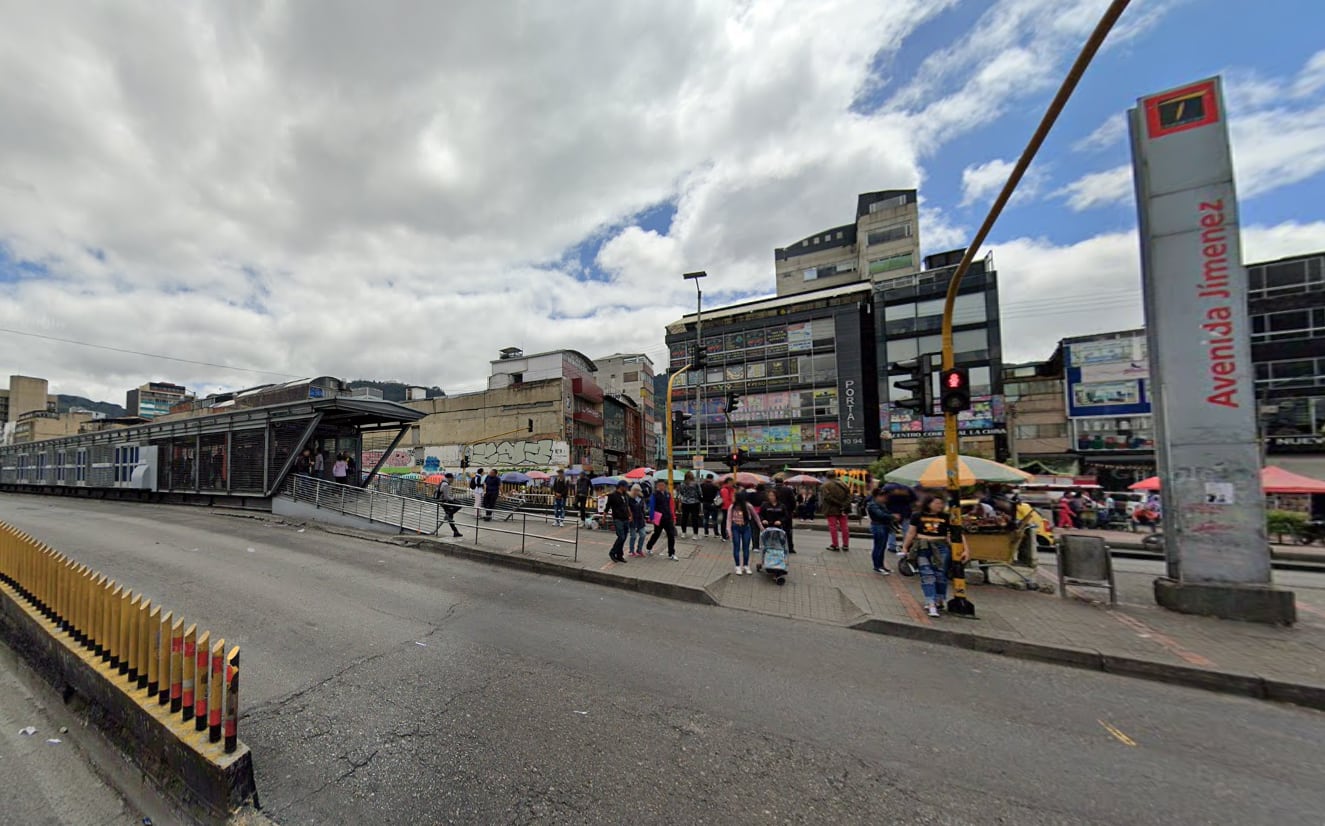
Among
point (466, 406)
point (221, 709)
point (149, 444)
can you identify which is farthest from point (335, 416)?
point (466, 406)

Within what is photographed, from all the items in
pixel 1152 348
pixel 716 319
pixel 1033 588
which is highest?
pixel 716 319

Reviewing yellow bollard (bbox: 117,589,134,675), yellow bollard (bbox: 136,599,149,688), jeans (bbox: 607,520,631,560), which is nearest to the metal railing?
jeans (bbox: 607,520,631,560)

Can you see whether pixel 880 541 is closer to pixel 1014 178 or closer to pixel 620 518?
pixel 620 518

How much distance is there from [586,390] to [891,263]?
111ft

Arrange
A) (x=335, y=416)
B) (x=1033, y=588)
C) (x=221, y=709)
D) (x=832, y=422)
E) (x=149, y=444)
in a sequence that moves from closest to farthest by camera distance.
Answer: (x=221, y=709), (x=1033, y=588), (x=335, y=416), (x=149, y=444), (x=832, y=422)

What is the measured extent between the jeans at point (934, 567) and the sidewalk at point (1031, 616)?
0.35 m

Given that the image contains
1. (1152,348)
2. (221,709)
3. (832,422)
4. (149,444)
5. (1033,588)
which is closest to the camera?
(221,709)

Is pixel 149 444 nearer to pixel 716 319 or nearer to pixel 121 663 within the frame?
pixel 121 663

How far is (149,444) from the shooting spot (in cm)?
2044

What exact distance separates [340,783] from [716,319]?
49.9 m

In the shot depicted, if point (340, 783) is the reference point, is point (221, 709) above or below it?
above

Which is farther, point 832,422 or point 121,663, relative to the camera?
point 832,422

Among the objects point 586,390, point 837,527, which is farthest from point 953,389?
point 586,390

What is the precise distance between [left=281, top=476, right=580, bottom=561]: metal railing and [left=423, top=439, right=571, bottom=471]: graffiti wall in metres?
25.9
